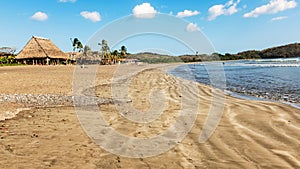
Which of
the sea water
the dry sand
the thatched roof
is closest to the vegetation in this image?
the thatched roof

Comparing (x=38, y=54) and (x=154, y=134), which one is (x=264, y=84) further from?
(x=38, y=54)

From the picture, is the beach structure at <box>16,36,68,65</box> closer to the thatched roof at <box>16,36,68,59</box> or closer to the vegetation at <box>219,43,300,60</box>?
the thatched roof at <box>16,36,68,59</box>

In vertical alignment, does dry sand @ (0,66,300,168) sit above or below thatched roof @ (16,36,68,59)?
below

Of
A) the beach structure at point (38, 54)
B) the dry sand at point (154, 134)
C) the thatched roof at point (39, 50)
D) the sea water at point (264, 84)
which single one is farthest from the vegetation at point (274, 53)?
the dry sand at point (154, 134)

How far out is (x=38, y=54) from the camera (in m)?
55.9

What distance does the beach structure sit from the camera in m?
56.0

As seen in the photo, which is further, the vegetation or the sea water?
the vegetation

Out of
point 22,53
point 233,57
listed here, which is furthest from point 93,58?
point 233,57

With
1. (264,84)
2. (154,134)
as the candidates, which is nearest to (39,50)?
(264,84)

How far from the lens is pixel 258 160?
3918mm

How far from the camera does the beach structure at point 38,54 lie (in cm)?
5597

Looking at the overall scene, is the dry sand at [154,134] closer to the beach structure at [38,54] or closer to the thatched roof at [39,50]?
the beach structure at [38,54]

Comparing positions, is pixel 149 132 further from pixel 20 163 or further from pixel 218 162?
pixel 20 163

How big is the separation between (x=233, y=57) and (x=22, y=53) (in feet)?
453
